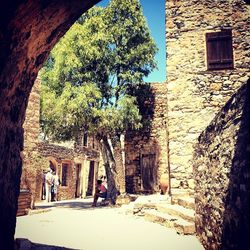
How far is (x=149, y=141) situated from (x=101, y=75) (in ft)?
13.4

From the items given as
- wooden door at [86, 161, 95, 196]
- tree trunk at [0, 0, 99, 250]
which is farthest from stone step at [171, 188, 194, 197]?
wooden door at [86, 161, 95, 196]

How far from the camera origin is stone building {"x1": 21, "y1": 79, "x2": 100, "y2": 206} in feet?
33.3

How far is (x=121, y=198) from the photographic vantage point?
12.2 metres

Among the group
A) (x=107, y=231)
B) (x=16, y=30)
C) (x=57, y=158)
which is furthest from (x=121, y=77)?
(x=16, y=30)

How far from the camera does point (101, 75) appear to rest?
12945 millimetres

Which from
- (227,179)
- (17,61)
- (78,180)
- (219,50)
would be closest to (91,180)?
(78,180)

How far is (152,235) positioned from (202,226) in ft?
4.14

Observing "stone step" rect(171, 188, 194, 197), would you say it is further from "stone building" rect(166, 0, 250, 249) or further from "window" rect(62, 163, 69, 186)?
"window" rect(62, 163, 69, 186)

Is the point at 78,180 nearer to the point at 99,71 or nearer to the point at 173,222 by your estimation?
the point at 99,71

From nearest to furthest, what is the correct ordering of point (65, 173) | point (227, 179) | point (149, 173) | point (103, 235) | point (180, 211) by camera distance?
1. point (227, 179)
2. point (103, 235)
3. point (180, 211)
4. point (149, 173)
5. point (65, 173)

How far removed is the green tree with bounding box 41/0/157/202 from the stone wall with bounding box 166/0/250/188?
3.55 m

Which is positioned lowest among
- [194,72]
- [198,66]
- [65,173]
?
[65,173]

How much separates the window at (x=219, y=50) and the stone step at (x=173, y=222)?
16.6 ft

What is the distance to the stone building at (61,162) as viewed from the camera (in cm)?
→ 1016
